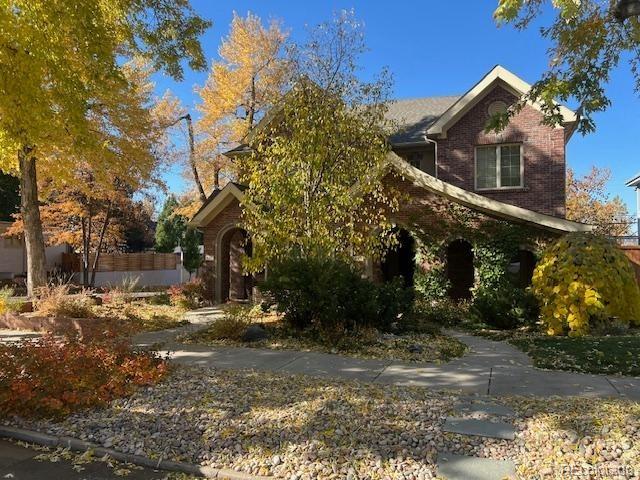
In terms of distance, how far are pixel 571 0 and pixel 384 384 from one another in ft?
17.9

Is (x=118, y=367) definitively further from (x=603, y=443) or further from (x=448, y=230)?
(x=448, y=230)

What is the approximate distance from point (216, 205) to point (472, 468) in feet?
47.2

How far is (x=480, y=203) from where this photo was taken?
A: 551 inches

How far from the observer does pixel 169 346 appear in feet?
31.0

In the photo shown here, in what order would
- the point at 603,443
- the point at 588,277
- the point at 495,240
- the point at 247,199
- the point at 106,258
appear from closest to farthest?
the point at 603,443 → the point at 588,277 → the point at 247,199 → the point at 495,240 → the point at 106,258

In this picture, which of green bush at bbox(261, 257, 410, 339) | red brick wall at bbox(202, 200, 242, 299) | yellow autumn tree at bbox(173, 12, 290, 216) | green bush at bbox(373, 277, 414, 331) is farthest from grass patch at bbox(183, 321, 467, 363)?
yellow autumn tree at bbox(173, 12, 290, 216)

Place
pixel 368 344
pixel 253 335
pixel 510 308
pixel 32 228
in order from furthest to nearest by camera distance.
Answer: pixel 32 228 < pixel 510 308 < pixel 253 335 < pixel 368 344

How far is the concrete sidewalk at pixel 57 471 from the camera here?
4.07 metres

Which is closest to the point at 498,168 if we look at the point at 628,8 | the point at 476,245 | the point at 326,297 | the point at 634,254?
the point at 476,245

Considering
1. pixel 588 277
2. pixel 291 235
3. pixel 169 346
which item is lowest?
pixel 169 346

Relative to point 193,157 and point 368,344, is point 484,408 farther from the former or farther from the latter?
point 193,157

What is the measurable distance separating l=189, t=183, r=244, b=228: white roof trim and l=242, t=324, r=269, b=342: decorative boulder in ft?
25.0

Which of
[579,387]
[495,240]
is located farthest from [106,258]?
[579,387]

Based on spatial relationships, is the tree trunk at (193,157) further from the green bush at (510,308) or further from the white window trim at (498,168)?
the green bush at (510,308)
